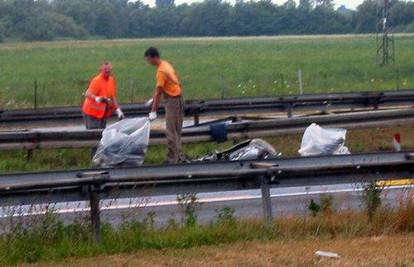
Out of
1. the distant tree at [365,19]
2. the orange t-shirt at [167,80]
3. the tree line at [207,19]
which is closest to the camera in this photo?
the orange t-shirt at [167,80]

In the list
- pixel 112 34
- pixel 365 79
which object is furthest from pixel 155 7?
pixel 365 79

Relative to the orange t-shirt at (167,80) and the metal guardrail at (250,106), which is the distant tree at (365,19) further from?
the orange t-shirt at (167,80)

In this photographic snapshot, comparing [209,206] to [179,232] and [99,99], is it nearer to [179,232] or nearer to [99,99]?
[179,232]

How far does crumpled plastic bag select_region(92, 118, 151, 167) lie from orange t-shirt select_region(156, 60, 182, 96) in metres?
1.61

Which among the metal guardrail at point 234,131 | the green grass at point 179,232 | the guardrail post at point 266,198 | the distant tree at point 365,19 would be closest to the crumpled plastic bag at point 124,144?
the metal guardrail at point 234,131

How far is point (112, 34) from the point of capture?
116 metres

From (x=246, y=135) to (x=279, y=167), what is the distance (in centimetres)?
789

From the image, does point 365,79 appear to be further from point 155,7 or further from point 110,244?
point 155,7

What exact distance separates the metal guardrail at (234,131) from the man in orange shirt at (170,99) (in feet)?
4.29

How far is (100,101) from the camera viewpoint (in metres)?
18.7

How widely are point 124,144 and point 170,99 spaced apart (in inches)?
86.9

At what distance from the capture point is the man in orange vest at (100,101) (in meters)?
18.8

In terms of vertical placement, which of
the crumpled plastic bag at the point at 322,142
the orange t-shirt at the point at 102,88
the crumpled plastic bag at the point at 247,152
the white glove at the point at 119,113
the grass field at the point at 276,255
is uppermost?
the orange t-shirt at the point at 102,88

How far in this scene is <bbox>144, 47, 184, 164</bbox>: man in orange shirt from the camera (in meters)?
16.5
